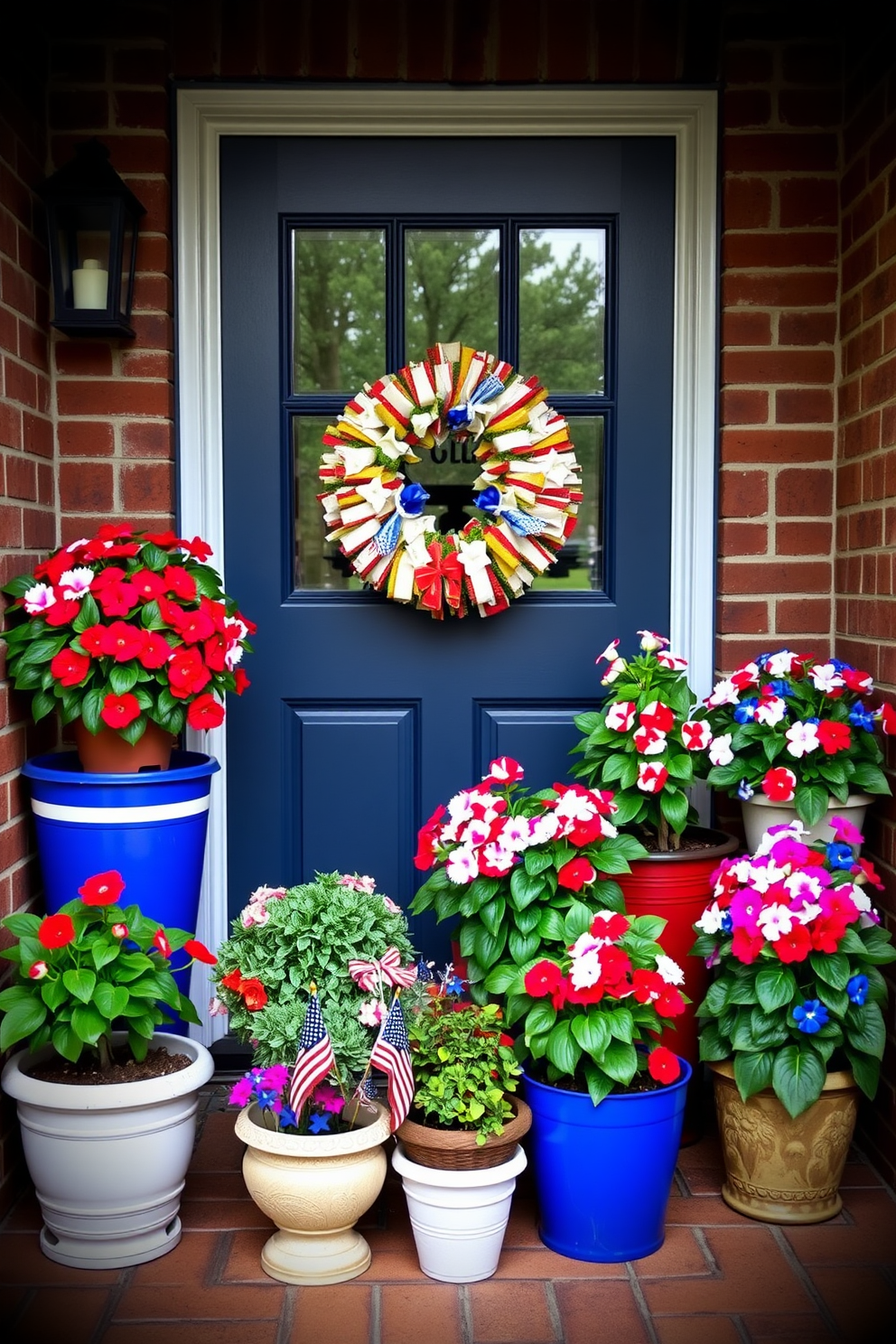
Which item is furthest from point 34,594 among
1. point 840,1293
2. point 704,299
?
point 840,1293

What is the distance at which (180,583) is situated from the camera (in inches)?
90.7

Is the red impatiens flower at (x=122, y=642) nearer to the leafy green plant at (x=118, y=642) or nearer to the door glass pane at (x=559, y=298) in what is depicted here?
the leafy green plant at (x=118, y=642)

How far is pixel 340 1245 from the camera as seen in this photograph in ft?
6.82

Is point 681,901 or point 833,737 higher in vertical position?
point 833,737

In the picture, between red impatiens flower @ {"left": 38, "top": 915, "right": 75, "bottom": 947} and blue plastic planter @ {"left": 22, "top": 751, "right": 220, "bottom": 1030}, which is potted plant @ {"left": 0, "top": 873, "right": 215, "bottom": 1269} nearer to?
red impatiens flower @ {"left": 38, "top": 915, "right": 75, "bottom": 947}

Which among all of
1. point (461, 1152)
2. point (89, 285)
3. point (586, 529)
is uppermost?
point (89, 285)

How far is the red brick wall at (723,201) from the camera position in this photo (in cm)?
264

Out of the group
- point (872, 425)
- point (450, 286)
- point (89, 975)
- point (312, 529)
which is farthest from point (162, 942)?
point (872, 425)

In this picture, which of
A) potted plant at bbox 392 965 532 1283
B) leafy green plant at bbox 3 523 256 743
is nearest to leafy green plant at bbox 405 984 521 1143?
potted plant at bbox 392 965 532 1283

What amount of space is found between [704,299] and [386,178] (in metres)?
0.77

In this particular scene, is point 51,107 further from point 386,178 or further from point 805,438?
point 805,438

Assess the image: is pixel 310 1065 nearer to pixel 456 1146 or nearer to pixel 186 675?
pixel 456 1146

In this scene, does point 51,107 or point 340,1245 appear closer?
point 340,1245

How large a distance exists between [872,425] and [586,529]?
2.21ft
